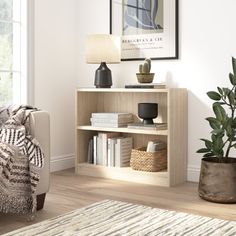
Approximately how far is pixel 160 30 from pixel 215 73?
0.62 meters

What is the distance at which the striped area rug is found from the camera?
2238mm

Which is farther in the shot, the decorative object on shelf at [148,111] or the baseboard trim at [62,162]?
the baseboard trim at [62,162]

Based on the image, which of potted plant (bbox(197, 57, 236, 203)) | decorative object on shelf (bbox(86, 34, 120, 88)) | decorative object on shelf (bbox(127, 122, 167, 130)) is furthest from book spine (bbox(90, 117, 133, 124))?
potted plant (bbox(197, 57, 236, 203))

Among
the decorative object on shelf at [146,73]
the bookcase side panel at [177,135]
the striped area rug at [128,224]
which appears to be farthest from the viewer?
the decorative object on shelf at [146,73]

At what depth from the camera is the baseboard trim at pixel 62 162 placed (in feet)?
13.2

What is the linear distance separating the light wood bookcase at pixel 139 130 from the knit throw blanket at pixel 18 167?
1204 millimetres

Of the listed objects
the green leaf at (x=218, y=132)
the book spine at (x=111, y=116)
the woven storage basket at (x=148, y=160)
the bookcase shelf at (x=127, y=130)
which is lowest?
the woven storage basket at (x=148, y=160)

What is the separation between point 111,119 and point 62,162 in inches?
29.8

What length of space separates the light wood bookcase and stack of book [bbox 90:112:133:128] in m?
0.05

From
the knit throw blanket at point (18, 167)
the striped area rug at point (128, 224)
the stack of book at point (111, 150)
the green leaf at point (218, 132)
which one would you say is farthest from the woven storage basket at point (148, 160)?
the knit throw blanket at point (18, 167)

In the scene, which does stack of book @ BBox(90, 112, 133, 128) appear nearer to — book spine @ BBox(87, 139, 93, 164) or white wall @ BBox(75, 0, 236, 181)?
book spine @ BBox(87, 139, 93, 164)

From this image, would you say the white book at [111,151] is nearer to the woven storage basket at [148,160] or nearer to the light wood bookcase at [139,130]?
the light wood bookcase at [139,130]

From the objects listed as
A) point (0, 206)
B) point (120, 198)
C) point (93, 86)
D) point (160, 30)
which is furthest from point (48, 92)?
point (0, 206)

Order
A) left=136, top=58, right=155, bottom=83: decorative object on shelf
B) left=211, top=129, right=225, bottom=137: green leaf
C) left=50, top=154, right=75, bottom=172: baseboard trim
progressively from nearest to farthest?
left=211, top=129, right=225, bottom=137: green leaf → left=136, top=58, right=155, bottom=83: decorative object on shelf → left=50, top=154, right=75, bottom=172: baseboard trim
